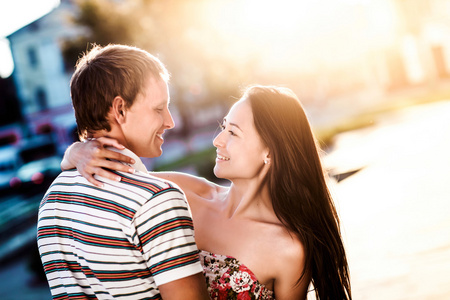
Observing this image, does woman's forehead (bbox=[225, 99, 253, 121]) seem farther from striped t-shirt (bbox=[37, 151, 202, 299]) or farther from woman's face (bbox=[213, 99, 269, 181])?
striped t-shirt (bbox=[37, 151, 202, 299])

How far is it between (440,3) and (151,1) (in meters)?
21.1

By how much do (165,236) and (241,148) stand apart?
1.37 m

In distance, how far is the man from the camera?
1.75 m

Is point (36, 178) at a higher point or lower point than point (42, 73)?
lower

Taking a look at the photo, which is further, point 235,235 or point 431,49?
point 431,49

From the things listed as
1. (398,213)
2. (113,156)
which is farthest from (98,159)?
(398,213)

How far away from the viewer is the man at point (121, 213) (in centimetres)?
175

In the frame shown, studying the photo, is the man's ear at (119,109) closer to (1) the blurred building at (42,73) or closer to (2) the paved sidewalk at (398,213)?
(2) the paved sidewalk at (398,213)

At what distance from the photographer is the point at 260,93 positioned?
3.06 metres

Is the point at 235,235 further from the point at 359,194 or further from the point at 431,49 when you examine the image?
the point at 431,49

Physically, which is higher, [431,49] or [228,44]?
[228,44]

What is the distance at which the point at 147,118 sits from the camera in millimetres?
2129

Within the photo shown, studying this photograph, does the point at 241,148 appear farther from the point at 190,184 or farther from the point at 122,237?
the point at 122,237

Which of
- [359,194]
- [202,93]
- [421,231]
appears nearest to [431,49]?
[202,93]
